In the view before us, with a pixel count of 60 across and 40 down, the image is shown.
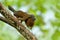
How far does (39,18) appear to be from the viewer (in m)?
2.54

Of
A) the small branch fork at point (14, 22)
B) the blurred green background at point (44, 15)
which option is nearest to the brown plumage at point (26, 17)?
the small branch fork at point (14, 22)

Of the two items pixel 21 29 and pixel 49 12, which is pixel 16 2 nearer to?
pixel 49 12

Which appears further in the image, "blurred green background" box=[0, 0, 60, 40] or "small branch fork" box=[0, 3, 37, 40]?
"blurred green background" box=[0, 0, 60, 40]

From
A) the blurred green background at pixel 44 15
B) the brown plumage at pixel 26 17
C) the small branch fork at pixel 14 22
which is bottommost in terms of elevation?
the small branch fork at pixel 14 22

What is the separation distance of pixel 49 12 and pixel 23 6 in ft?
0.91

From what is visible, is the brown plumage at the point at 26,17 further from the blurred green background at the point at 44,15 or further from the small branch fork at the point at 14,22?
the blurred green background at the point at 44,15

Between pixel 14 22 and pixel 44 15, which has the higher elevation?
pixel 44 15

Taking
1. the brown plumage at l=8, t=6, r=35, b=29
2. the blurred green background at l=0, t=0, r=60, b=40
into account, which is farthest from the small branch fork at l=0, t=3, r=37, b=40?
the blurred green background at l=0, t=0, r=60, b=40

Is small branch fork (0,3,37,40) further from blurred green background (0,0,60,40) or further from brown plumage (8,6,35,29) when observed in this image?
blurred green background (0,0,60,40)

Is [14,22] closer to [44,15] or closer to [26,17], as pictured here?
[26,17]

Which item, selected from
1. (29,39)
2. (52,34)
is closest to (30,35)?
(29,39)

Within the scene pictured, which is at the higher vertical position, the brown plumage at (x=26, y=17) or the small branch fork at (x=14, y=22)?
the brown plumage at (x=26, y=17)

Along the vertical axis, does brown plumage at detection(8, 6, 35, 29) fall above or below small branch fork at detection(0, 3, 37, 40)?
above

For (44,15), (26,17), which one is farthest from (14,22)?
(44,15)
